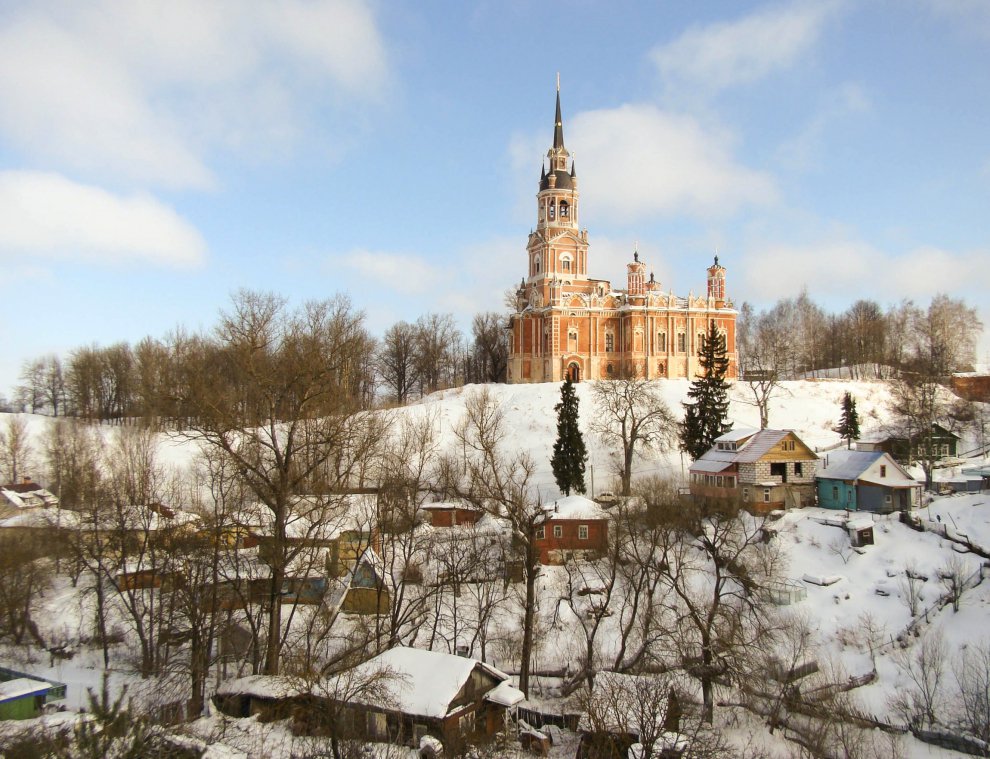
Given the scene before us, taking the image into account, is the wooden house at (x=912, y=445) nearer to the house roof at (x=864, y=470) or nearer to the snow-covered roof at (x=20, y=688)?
the house roof at (x=864, y=470)

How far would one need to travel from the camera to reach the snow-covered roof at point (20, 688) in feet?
57.3

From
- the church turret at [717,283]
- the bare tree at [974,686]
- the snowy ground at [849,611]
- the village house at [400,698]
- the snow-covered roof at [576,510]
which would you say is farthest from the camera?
the church turret at [717,283]

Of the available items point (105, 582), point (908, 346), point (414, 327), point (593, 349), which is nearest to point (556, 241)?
point (593, 349)

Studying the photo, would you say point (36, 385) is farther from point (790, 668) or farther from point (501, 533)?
point (790, 668)

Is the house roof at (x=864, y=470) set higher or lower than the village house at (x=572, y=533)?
higher

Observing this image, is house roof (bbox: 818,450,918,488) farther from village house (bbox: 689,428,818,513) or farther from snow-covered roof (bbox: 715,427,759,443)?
snow-covered roof (bbox: 715,427,759,443)

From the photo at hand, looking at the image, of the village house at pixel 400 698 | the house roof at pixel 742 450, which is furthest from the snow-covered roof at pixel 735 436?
the village house at pixel 400 698

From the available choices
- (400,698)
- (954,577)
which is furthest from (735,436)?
(400,698)

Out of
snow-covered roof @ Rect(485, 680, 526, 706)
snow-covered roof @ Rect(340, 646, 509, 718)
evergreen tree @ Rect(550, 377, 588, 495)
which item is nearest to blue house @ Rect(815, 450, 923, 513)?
evergreen tree @ Rect(550, 377, 588, 495)

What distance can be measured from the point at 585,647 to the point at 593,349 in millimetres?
42862

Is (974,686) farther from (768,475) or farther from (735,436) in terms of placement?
(735,436)

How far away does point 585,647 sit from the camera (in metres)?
24.3

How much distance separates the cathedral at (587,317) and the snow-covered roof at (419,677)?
46.7 m

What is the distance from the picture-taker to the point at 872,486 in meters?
32.0
